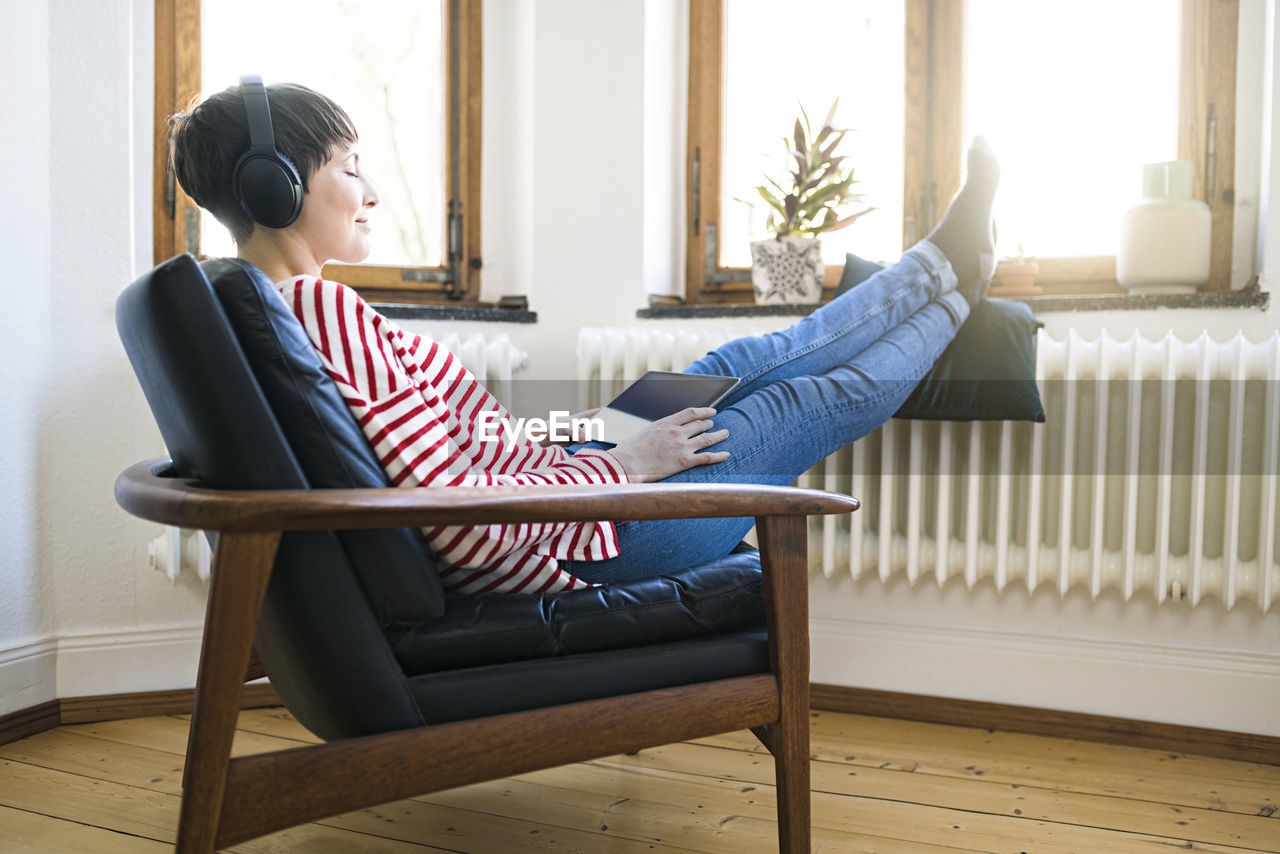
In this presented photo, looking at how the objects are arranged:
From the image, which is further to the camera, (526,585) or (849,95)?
(849,95)

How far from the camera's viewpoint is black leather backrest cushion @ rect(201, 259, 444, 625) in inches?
37.9

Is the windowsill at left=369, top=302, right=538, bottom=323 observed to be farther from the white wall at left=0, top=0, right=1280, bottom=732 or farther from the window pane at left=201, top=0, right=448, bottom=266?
the window pane at left=201, top=0, right=448, bottom=266

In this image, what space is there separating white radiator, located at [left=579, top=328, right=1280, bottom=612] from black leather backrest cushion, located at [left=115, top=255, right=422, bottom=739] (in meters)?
1.19

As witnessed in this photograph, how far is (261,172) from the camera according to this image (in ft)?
3.69

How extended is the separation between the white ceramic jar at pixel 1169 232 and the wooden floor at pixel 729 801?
3.16 ft

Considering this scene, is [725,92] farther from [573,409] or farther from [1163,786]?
[1163,786]

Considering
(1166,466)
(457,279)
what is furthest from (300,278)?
(1166,466)

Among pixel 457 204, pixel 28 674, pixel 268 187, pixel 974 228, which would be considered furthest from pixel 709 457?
pixel 28 674

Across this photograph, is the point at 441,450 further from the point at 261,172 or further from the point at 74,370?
the point at 74,370

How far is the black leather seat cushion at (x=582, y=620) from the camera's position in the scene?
1028 millimetres

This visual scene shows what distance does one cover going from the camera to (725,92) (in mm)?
2428

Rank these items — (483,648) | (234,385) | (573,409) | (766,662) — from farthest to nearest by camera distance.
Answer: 1. (573,409)
2. (766,662)
3. (483,648)
4. (234,385)

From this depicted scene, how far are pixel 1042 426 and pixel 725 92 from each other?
1.20 meters

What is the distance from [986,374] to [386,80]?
164 cm
